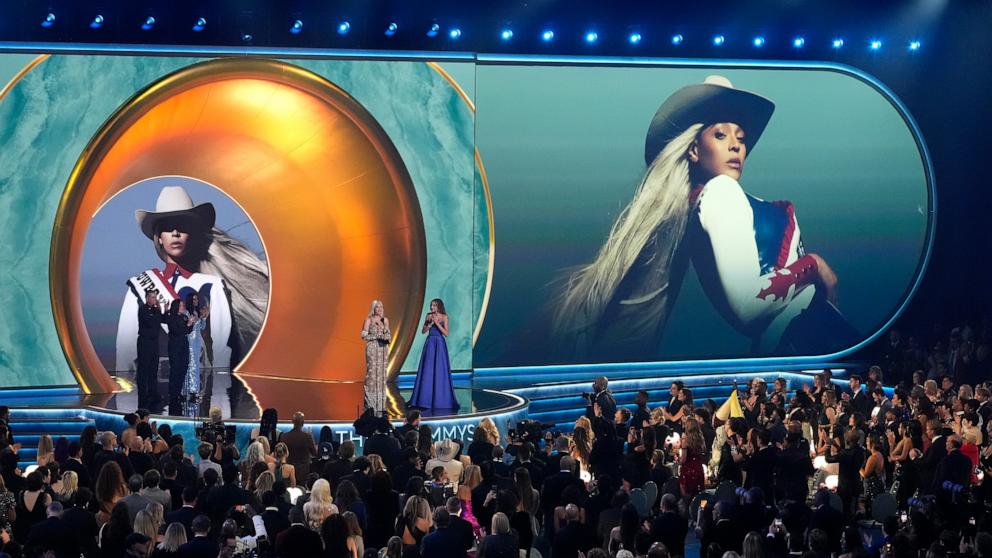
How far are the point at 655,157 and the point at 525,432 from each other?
7.72 metres

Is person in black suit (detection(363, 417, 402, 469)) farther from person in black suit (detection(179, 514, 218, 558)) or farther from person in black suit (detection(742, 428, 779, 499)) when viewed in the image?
person in black suit (detection(179, 514, 218, 558))

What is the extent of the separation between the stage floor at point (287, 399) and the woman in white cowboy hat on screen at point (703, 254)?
2.36 metres

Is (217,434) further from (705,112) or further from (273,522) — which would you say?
(705,112)

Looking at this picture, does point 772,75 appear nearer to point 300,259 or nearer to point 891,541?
point 300,259

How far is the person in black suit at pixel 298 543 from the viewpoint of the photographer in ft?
24.7

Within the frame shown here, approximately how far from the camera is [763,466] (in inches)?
421

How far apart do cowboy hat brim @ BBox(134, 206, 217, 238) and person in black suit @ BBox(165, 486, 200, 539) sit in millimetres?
9376

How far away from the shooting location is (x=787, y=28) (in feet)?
61.8

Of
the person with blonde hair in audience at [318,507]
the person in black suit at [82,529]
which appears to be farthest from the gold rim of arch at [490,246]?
the person in black suit at [82,529]

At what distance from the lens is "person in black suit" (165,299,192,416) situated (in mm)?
15430

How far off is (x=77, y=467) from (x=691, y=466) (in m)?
4.86

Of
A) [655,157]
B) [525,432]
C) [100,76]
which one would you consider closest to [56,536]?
[525,432]

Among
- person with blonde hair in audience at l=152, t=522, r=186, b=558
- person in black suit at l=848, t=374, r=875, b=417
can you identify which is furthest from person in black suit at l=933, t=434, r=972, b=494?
person with blonde hair in audience at l=152, t=522, r=186, b=558

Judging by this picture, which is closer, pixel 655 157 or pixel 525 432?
pixel 525 432
